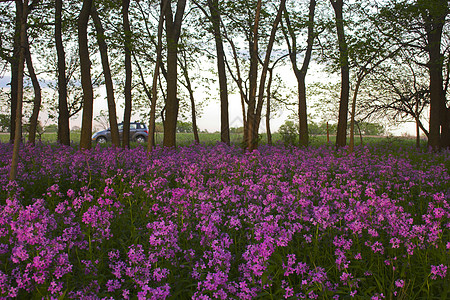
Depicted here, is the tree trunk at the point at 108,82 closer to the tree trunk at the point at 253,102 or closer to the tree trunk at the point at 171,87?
the tree trunk at the point at 171,87

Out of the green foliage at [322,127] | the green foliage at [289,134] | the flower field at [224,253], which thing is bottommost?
the flower field at [224,253]

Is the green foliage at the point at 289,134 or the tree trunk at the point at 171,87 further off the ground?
the tree trunk at the point at 171,87

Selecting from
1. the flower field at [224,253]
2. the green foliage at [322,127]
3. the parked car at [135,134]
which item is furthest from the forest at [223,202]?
the parked car at [135,134]

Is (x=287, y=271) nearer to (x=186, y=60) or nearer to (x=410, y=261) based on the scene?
(x=410, y=261)

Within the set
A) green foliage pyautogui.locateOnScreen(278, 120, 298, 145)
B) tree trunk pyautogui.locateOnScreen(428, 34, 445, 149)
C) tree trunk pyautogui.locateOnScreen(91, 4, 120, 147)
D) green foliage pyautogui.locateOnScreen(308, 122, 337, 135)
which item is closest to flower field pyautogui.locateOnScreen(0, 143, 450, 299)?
tree trunk pyautogui.locateOnScreen(91, 4, 120, 147)

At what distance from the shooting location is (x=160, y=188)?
6.52 m

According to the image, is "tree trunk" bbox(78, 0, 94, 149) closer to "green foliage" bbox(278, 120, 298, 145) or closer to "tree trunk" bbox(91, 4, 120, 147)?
"tree trunk" bbox(91, 4, 120, 147)

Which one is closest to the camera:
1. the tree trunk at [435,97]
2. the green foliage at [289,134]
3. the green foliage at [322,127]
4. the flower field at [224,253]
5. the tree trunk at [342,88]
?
the flower field at [224,253]

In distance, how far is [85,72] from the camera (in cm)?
1298

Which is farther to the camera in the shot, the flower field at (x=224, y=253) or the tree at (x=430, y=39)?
the tree at (x=430, y=39)

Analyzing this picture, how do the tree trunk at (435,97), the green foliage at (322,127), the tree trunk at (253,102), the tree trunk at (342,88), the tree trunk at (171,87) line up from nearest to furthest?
1. the tree trunk at (253,102)
2. the tree trunk at (171,87)
3. the tree trunk at (435,97)
4. the tree trunk at (342,88)
5. the green foliage at (322,127)

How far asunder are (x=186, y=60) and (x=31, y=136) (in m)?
11.2

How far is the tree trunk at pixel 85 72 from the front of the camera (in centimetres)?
1255

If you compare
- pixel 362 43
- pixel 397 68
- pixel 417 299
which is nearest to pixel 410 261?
pixel 417 299
